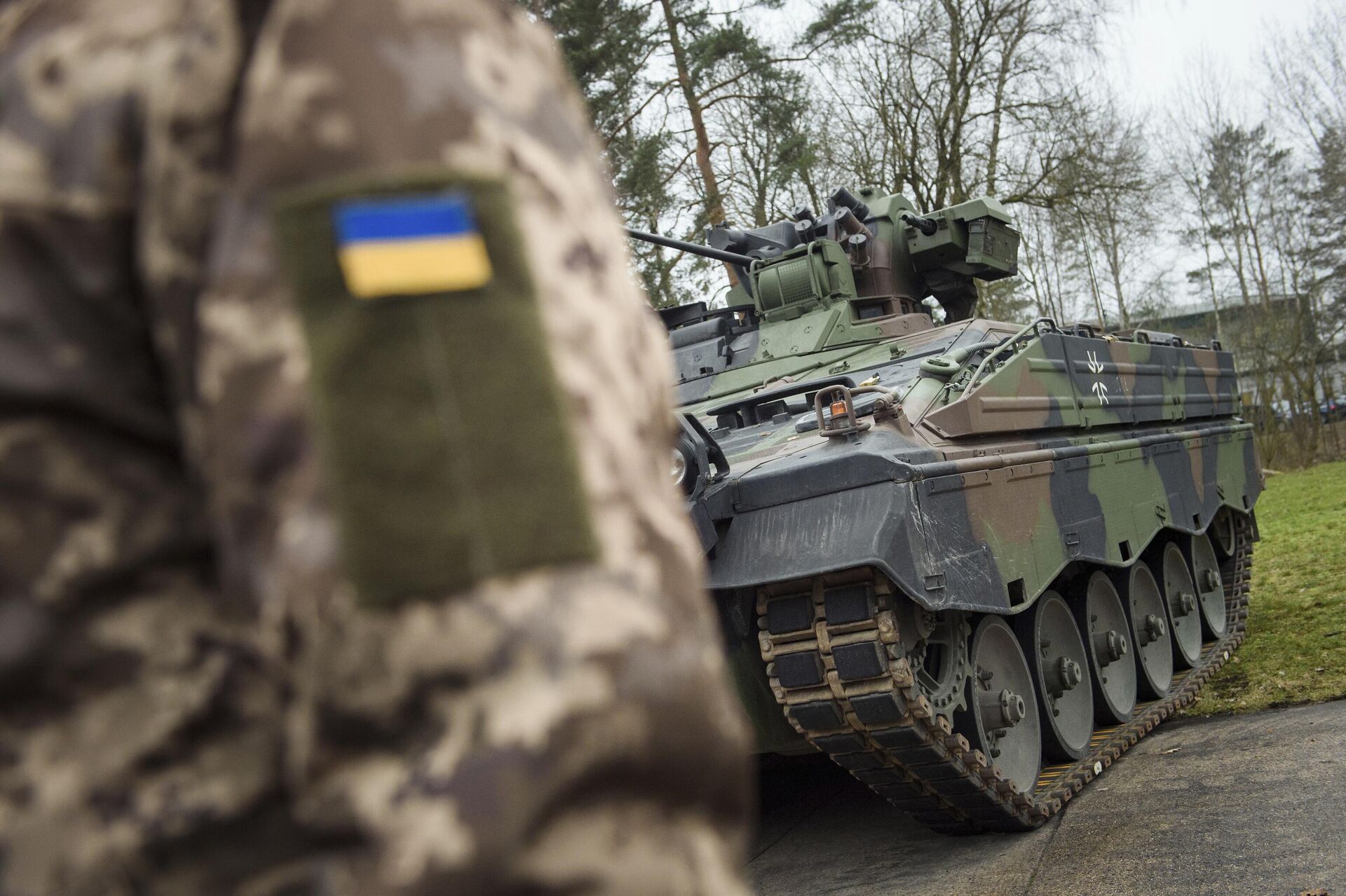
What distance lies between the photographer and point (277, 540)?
0.66 metres

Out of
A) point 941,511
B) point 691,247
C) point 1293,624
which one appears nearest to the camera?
point 941,511

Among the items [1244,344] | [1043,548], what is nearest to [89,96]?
[1043,548]

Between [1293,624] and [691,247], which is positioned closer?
[691,247]

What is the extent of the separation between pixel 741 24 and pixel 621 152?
95.9 inches

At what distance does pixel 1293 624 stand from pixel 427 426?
9518 mm

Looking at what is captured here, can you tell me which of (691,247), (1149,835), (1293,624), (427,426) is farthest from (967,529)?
(1293,624)

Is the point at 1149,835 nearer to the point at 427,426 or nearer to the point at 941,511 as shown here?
the point at 941,511

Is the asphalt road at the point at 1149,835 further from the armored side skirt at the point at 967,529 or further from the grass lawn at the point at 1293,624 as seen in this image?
the armored side skirt at the point at 967,529

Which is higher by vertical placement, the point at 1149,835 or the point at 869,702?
the point at 869,702

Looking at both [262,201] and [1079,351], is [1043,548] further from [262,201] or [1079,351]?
[262,201]

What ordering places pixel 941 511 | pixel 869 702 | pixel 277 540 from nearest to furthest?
pixel 277 540
pixel 869 702
pixel 941 511

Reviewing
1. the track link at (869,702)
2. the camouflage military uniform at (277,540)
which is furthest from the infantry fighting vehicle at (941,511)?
the camouflage military uniform at (277,540)

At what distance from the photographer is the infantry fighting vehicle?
4605 millimetres

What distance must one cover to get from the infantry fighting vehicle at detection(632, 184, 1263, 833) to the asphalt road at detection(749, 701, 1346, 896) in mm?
215
